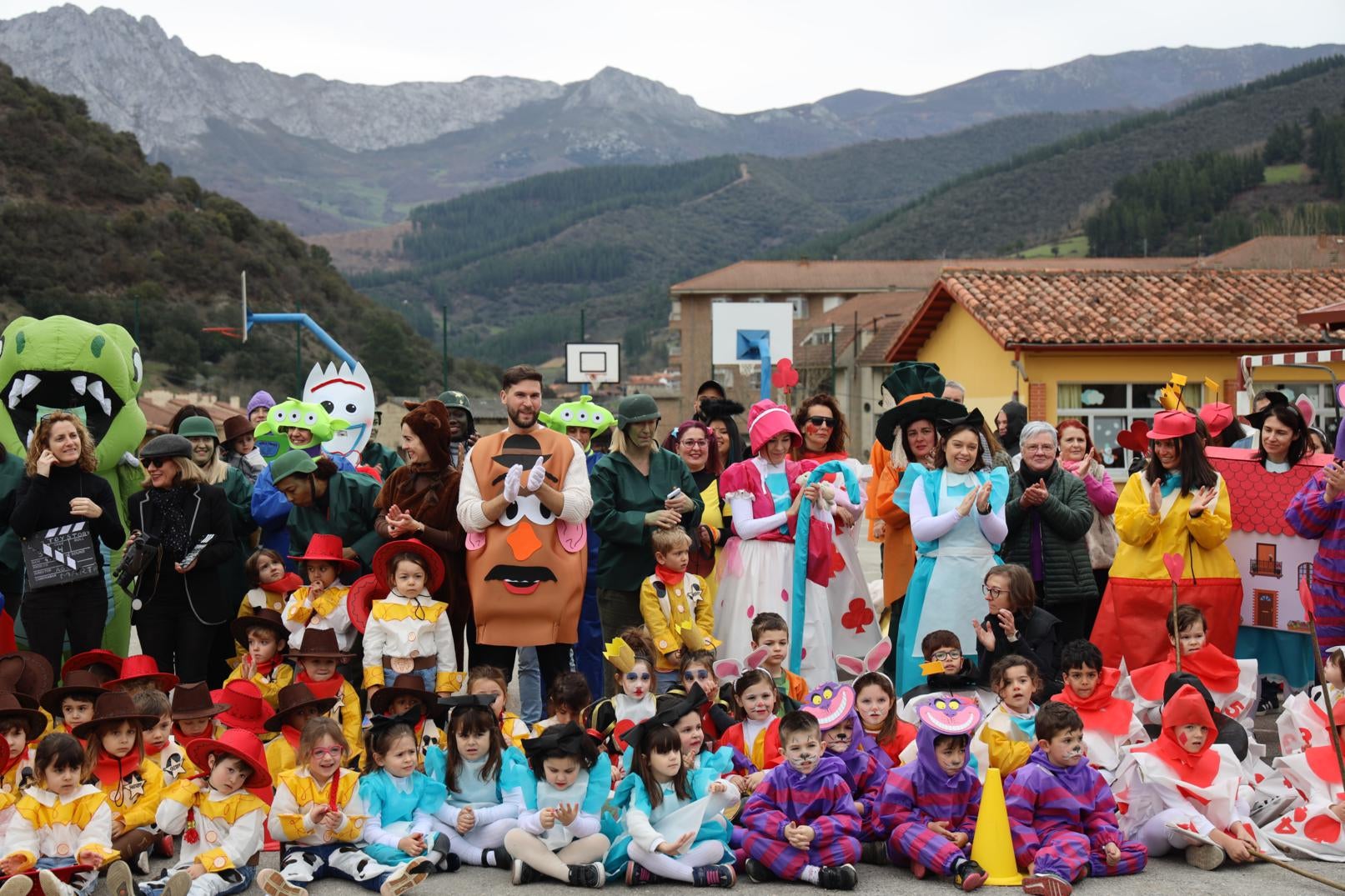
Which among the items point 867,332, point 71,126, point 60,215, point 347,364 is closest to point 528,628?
point 347,364

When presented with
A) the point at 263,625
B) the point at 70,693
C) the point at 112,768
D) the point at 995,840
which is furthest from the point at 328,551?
the point at 995,840

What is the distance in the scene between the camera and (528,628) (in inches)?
254

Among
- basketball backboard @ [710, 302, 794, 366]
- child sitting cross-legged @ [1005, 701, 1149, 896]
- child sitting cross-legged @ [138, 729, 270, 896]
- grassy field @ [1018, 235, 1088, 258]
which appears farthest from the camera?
grassy field @ [1018, 235, 1088, 258]

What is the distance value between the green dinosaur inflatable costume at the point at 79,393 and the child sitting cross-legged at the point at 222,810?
2011mm

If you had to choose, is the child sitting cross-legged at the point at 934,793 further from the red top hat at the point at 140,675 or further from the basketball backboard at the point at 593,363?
the basketball backboard at the point at 593,363

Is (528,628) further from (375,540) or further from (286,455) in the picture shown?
(286,455)

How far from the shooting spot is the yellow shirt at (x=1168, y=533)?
6.69 metres

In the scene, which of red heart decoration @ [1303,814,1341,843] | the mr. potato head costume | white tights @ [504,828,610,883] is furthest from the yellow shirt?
white tights @ [504,828,610,883]

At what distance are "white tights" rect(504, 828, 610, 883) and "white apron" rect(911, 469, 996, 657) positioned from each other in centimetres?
212

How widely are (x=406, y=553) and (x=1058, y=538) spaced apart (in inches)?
130

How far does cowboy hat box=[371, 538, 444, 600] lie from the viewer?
253 inches

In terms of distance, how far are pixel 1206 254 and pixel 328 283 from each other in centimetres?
5403

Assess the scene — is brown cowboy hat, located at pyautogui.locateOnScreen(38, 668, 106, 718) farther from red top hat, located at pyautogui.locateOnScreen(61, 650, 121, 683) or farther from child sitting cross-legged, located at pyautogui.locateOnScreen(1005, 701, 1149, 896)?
child sitting cross-legged, located at pyautogui.locateOnScreen(1005, 701, 1149, 896)

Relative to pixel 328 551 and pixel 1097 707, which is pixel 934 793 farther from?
pixel 328 551
